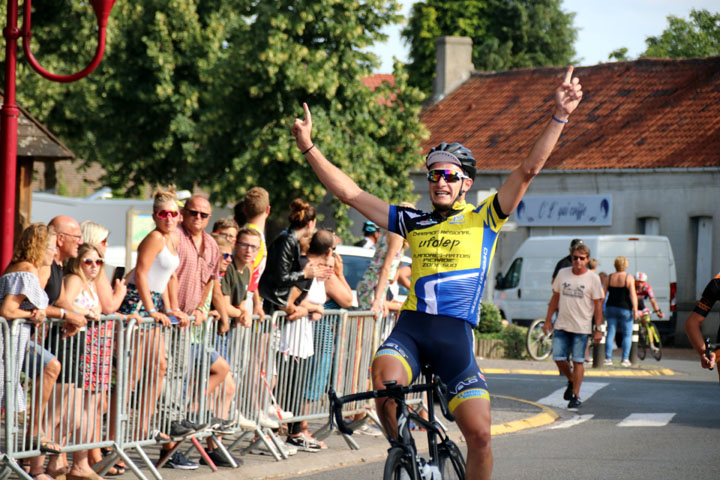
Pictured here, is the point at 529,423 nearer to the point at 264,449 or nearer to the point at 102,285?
the point at 264,449

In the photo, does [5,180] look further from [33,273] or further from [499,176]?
[499,176]

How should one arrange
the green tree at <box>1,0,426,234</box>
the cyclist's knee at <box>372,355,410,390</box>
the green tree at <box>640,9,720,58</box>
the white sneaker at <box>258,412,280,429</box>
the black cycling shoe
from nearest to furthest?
1. the cyclist's knee at <box>372,355,410,390</box>
2. the white sneaker at <box>258,412,280,429</box>
3. the black cycling shoe
4. the green tree at <box>1,0,426,234</box>
5. the green tree at <box>640,9,720,58</box>

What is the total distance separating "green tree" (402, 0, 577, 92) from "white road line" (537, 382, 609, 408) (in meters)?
36.3

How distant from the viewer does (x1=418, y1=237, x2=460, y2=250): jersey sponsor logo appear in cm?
618

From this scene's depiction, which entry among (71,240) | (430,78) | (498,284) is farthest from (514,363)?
(430,78)

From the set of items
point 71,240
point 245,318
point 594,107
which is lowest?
point 245,318

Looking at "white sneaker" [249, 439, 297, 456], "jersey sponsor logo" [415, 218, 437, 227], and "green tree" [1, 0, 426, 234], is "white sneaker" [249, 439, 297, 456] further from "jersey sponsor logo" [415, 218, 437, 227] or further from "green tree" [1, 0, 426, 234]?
"green tree" [1, 0, 426, 234]

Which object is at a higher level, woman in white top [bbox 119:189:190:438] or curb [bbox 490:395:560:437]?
woman in white top [bbox 119:189:190:438]

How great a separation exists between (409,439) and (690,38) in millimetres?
69464

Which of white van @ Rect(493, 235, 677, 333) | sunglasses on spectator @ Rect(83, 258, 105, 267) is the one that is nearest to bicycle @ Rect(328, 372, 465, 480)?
sunglasses on spectator @ Rect(83, 258, 105, 267)

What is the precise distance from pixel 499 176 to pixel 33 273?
29947 mm

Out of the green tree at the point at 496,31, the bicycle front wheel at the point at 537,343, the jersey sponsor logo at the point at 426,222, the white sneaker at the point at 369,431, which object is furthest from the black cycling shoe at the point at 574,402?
the green tree at the point at 496,31

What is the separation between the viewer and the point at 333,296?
429 inches

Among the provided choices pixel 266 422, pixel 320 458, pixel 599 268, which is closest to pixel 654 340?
pixel 599 268
